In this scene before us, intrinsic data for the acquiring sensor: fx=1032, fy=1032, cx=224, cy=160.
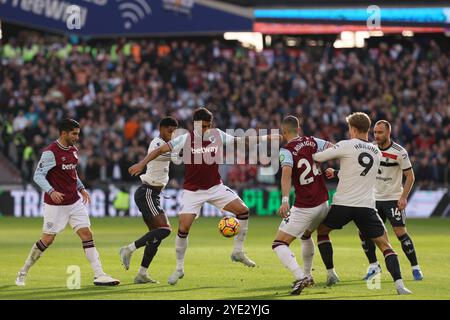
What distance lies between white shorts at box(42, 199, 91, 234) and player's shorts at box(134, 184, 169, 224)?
1056mm

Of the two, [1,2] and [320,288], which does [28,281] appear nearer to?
[320,288]

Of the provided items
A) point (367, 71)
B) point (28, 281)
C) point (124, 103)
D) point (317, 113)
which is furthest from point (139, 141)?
point (28, 281)

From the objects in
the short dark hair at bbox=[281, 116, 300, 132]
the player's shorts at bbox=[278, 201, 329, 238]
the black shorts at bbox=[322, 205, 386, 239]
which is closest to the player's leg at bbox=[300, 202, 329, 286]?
the player's shorts at bbox=[278, 201, 329, 238]

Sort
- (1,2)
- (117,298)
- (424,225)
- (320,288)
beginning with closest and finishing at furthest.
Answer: (117,298), (320,288), (424,225), (1,2)

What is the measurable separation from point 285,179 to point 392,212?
2862 mm

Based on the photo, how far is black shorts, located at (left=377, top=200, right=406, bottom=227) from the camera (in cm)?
1518

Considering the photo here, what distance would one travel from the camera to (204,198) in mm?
14414

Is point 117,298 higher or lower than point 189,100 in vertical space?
lower

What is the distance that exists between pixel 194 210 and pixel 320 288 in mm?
2090

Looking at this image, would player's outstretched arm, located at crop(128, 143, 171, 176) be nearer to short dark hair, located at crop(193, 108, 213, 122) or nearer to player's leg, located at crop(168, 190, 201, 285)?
short dark hair, located at crop(193, 108, 213, 122)

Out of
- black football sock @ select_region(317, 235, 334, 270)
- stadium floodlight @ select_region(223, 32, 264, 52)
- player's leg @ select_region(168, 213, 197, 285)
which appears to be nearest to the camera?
black football sock @ select_region(317, 235, 334, 270)

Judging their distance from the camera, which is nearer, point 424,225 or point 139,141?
point 424,225

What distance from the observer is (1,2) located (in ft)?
120

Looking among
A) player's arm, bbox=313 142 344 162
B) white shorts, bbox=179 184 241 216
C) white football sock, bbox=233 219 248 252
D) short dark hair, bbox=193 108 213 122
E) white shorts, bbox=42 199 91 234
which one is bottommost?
white football sock, bbox=233 219 248 252
